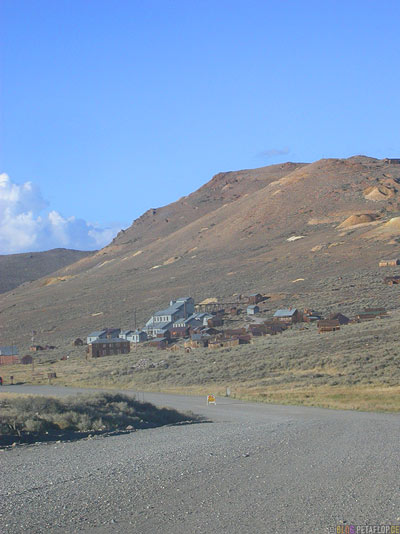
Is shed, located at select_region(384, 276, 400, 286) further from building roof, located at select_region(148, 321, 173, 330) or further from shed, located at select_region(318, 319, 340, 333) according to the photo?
building roof, located at select_region(148, 321, 173, 330)

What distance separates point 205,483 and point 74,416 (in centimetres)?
884

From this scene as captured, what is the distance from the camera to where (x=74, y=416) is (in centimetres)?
1769

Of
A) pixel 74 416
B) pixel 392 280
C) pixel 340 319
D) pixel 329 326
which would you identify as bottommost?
pixel 74 416

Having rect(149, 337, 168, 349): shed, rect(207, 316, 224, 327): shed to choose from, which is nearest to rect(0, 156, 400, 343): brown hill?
rect(207, 316, 224, 327): shed

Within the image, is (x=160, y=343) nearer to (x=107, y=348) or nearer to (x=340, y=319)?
(x=107, y=348)

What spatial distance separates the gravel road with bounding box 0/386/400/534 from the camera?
764cm

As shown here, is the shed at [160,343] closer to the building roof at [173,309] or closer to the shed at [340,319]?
the building roof at [173,309]

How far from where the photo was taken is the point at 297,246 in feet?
322

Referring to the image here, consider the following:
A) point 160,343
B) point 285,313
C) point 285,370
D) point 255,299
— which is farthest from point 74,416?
point 255,299

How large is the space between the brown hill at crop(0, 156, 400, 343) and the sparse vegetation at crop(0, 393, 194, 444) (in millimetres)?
44225

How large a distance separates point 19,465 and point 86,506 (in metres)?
3.83

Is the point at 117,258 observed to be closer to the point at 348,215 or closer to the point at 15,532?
the point at 348,215

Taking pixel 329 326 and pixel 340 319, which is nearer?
pixel 329 326

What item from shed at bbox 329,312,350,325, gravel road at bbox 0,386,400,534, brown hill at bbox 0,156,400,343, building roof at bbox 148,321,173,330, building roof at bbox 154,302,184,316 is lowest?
gravel road at bbox 0,386,400,534
